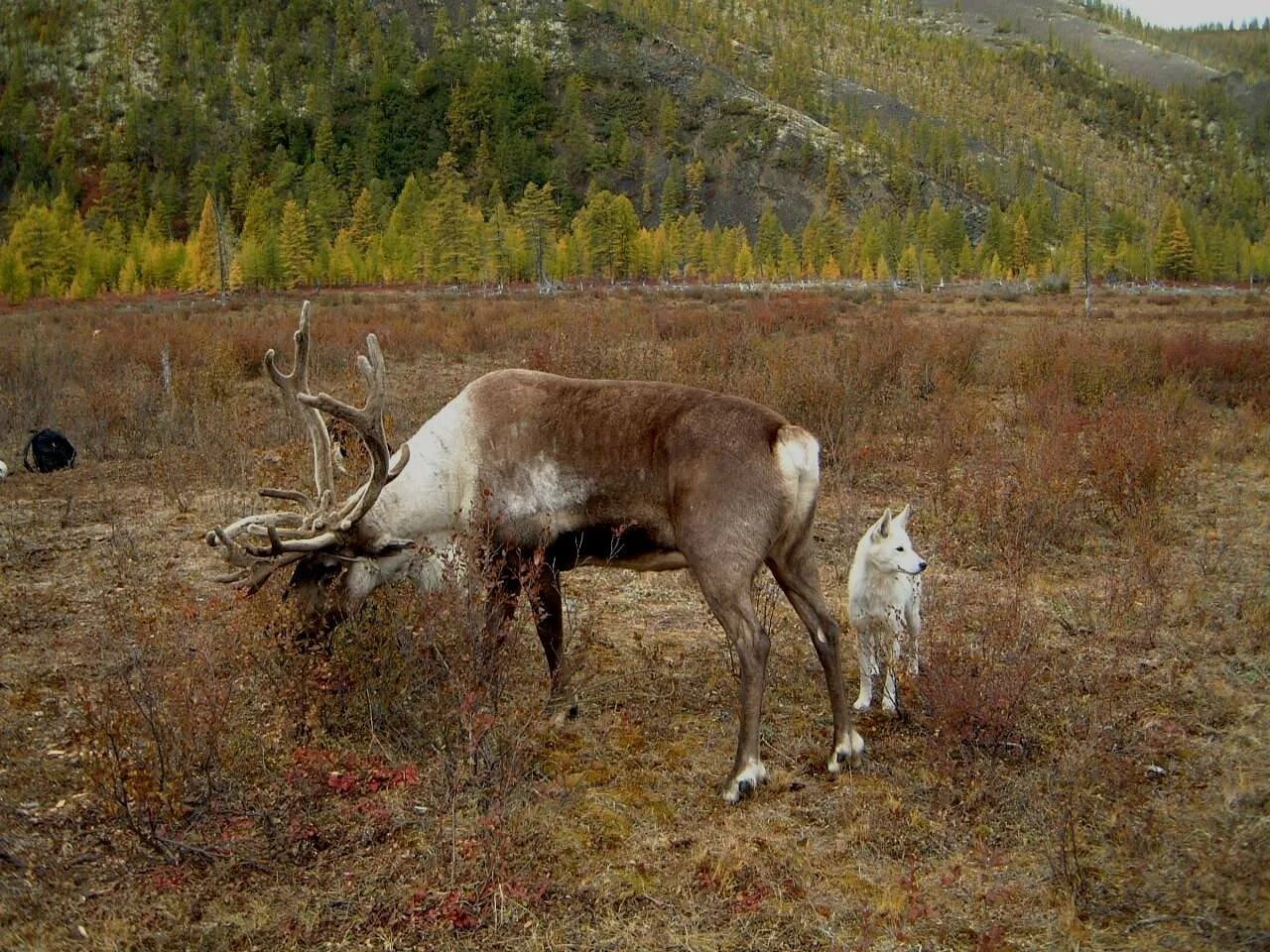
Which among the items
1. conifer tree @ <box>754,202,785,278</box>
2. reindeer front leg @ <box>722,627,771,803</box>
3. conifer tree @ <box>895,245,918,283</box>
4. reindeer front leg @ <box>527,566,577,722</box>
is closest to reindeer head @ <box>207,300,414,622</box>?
reindeer front leg @ <box>527,566,577,722</box>

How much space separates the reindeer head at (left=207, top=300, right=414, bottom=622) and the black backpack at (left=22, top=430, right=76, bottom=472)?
24.4 feet

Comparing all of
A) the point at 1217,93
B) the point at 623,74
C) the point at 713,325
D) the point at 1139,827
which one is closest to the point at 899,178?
the point at 623,74

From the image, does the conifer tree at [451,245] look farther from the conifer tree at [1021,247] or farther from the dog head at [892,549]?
the dog head at [892,549]

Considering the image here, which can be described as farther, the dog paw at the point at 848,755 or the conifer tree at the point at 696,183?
the conifer tree at the point at 696,183

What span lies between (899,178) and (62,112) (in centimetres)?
9517

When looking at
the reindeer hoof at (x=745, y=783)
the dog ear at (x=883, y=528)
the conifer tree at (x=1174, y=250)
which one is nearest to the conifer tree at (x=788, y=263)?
the conifer tree at (x=1174, y=250)

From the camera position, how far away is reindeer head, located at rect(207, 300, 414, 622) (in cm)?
458

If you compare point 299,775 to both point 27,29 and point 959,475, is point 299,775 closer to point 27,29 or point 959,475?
point 959,475

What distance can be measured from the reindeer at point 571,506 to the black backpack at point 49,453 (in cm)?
732

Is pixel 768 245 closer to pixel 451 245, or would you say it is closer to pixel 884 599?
pixel 451 245

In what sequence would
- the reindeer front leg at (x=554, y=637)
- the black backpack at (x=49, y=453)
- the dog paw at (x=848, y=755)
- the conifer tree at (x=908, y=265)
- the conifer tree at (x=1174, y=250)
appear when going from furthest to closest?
1. the conifer tree at (x=1174, y=250)
2. the conifer tree at (x=908, y=265)
3. the black backpack at (x=49, y=453)
4. the reindeer front leg at (x=554, y=637)
5. the dog paw at (x=848, y=755)

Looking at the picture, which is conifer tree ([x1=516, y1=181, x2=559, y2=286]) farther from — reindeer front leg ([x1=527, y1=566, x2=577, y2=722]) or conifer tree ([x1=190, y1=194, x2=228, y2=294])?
reindeer front leg ([x1=527, y1=566, x2=577, y2=722])

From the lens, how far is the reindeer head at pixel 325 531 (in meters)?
4.58

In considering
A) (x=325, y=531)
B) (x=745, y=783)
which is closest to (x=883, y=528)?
(x=745, y=783)
